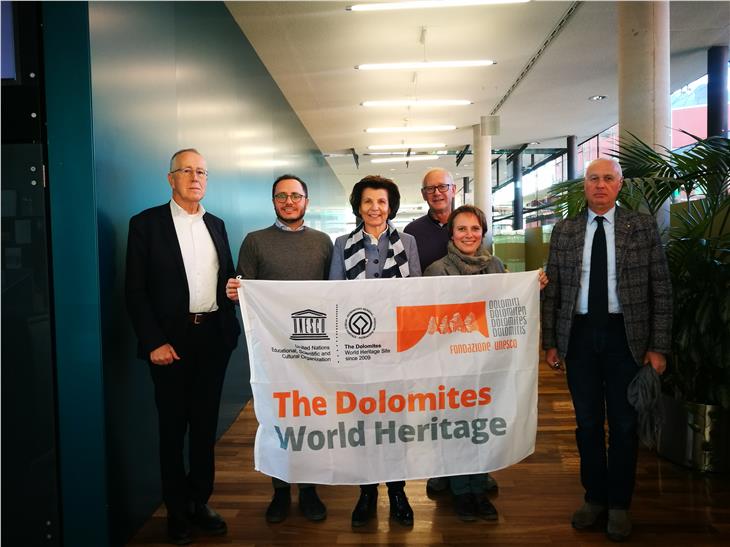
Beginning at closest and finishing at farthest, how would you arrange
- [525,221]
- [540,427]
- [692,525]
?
[692,525], [540,427], [525,221]

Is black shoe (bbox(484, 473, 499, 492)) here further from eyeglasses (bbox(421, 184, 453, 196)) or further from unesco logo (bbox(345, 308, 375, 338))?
eyeglasses (bbox(421, 184, 453, 196))

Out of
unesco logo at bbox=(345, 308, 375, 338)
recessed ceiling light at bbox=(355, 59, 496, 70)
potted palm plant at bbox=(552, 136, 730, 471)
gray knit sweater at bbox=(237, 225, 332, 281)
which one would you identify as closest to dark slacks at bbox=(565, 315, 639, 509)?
potted palm plant at bbox=(552, 136, 730, 471)

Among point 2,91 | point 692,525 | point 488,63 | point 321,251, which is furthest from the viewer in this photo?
point 488,63

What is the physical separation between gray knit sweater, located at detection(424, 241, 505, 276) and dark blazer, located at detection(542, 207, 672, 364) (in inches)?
11.7

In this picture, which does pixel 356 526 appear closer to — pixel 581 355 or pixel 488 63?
pixel 581 355

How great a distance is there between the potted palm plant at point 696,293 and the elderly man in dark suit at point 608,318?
0.67 meters

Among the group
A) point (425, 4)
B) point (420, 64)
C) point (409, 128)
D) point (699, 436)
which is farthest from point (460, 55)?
point (699, 436)

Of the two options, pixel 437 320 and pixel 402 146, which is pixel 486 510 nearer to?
pixel 437 320

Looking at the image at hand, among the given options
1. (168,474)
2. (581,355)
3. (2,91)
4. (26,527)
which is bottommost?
(26,527)

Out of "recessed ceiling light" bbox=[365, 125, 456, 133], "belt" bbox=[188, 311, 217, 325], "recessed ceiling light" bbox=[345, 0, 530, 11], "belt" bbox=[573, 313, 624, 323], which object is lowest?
"belt" bbox=[573, 313, 624, 323]

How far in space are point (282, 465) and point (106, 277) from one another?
3.35 ft

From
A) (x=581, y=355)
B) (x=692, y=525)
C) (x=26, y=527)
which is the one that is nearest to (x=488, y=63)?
(x=581, y=355)

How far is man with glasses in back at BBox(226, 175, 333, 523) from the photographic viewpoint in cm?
240

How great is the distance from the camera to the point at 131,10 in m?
2.46
